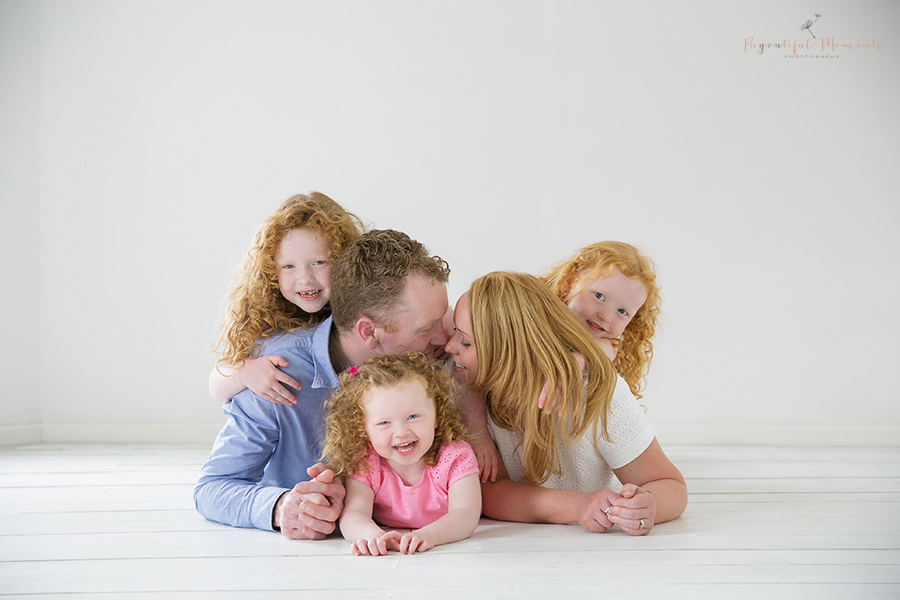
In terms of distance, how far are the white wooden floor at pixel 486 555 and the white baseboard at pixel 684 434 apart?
3.73 feet

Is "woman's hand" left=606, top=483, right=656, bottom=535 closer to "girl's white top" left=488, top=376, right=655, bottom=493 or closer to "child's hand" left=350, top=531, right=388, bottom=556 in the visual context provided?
"girl's white top" left=488, top=376, right=655, bottom=493

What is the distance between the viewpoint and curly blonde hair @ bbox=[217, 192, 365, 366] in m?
2.02

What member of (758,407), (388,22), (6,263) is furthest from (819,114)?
(6,263)

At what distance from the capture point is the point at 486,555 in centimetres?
Result: 150

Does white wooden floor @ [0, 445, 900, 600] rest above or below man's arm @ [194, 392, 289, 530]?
below

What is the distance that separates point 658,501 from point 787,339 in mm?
2046

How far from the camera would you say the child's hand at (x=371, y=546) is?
149 cm

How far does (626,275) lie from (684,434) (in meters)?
1.40

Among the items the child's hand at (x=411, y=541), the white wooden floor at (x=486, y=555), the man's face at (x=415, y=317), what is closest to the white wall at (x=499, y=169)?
the white wooden floor at (x=486, y=555)

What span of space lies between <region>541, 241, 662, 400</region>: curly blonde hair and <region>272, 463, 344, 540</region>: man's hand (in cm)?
104

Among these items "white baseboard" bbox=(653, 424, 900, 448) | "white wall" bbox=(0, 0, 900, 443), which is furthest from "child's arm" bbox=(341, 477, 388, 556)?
"white baseboard" bbox=(653, 424, 900, 448)

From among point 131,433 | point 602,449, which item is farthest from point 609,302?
point 131,433

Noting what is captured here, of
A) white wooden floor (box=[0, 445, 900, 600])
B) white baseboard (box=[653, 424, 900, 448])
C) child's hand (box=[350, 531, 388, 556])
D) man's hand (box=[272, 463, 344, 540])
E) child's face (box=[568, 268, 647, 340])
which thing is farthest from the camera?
white baseboard (box=[653, 424, 900, 448])

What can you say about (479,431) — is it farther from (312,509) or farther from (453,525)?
(312,509)
